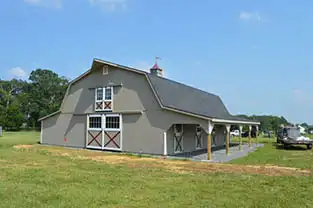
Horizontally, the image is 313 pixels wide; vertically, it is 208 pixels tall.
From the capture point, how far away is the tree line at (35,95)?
56719mm

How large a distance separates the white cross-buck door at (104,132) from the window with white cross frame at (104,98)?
1.68 feet

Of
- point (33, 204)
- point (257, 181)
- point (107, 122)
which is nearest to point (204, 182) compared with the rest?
point (257, 181)

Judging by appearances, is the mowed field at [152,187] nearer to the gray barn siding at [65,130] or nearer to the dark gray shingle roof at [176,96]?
the dark gray shingle roof at [176,96]

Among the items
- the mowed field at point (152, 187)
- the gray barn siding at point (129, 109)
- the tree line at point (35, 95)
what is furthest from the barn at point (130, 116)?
the tree line at point (35, 95)

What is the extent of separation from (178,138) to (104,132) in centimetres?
476

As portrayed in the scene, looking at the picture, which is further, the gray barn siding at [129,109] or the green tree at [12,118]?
the green tree at [12,118]

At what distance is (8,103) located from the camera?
188 feet

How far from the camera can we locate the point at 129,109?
1702 cm

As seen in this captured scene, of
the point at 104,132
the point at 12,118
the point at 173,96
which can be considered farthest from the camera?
the point at 12,118

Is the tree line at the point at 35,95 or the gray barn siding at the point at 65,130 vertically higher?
the tree line at the point at 35,95

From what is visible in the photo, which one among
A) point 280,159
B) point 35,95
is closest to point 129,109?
point 280,159

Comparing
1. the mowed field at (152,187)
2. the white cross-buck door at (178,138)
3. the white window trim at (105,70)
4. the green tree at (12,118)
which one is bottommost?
the mowed field at (152,187)

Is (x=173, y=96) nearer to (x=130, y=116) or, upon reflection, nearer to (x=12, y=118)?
(x=130, y=116)

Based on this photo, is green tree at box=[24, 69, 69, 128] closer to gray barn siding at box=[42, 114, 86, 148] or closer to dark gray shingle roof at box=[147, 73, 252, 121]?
gray barn siding at box=[42, 114, 86, 148]
